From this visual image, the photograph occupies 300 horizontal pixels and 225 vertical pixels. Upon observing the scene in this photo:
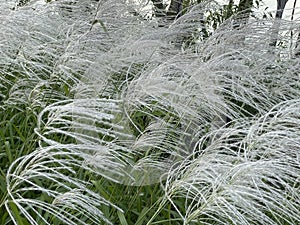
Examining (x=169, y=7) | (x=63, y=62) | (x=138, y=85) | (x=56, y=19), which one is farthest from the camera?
(x=169, y=7)

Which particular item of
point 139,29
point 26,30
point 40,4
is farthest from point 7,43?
point 139,29

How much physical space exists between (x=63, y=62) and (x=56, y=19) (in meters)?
0.96

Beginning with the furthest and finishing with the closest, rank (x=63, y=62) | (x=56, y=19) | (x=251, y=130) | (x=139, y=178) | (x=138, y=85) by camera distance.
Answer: (x=56, y=19) → (x=63, y=62) → (x=139, y=178) → (x=138, y=85) → (x=251, y=130)

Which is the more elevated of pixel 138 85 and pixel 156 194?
pixel 138 85

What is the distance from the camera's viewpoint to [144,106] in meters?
2.64

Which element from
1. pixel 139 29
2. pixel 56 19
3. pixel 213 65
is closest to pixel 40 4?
pixel 56 19

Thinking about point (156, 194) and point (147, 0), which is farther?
point (147, 0)

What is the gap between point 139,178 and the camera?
1884mm

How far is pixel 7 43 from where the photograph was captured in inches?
95.5

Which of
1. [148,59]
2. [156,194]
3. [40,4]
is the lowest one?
[156,194]

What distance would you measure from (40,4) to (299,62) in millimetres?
1347

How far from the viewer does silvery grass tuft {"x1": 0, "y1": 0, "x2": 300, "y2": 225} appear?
5.03ft

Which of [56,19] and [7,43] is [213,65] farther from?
[56,19]

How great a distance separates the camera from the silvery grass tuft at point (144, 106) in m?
1.53
